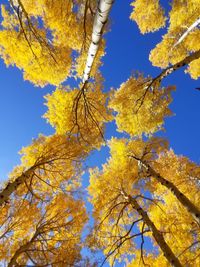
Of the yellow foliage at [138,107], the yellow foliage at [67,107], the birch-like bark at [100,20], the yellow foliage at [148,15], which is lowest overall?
the birch-like bark at [100,20]

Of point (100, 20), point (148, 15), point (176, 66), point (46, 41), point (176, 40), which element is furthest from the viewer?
point (148, 15)

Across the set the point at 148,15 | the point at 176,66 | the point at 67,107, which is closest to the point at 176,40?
the point at 148,15

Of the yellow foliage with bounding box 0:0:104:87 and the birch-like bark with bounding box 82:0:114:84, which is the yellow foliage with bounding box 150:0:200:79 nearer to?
the yellow foliage with bounding box 0:0:104:87

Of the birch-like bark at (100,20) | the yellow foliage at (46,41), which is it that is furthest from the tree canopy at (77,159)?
the birch-like bark at (100,20)

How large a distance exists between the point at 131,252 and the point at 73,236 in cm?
210

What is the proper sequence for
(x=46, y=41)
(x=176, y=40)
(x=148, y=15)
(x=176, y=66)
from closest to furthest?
(x=176, y=66)
(x=46, y=41)
(x=176, y=40)
(x=148, y=15)

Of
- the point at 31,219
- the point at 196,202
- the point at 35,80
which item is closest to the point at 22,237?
the point at 31,219

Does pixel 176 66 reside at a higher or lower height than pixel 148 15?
lower

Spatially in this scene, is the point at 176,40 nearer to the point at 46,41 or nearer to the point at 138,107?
the point at 138,107

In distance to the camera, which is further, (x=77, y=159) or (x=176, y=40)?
(x=176, y=40)

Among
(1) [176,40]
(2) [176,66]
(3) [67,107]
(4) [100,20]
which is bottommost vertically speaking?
(4) [100,20]

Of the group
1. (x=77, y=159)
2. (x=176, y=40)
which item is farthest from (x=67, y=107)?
(x=176, y=40)

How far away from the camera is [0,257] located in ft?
28.3

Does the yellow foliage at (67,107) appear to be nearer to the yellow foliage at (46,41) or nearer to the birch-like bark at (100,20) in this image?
the yellow foliage at (46,41)
